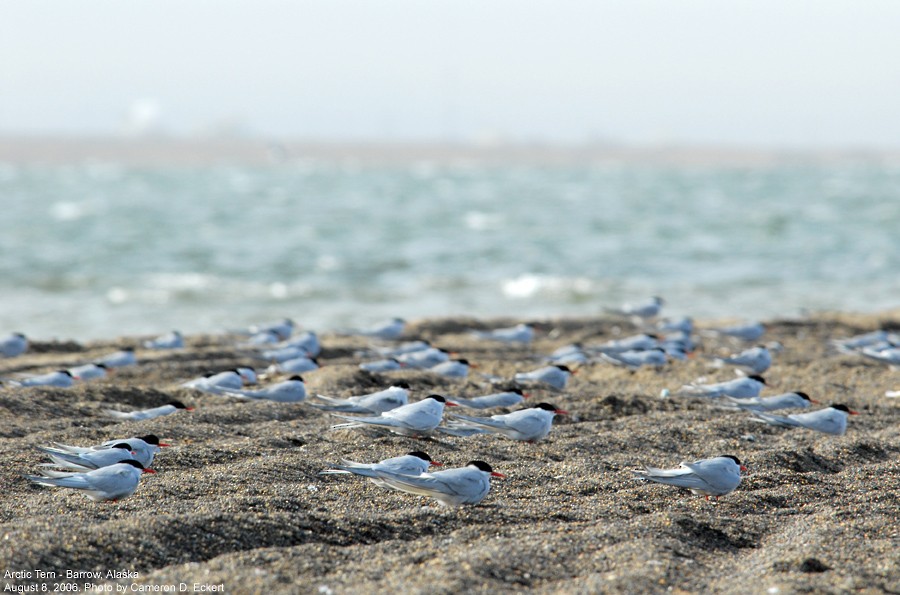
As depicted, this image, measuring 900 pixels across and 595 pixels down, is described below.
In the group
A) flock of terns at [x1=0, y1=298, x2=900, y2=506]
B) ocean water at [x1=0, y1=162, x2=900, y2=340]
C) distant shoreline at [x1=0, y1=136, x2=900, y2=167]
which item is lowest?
distant shoreline at [x1=0, y1=136, x2=900, y2=167]

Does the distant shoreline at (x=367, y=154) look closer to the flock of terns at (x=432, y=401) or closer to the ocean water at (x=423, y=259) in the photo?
the ocean water at (x=423, y=259)

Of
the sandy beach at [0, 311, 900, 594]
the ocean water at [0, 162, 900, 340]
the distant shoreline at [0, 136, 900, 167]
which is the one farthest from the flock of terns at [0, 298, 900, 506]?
the distant shoreline at [0, 136, 900, 167]

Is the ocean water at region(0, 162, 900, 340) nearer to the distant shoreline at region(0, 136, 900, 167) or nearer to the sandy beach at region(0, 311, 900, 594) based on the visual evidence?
the sandy beach at region(0, 311, 900, 594)

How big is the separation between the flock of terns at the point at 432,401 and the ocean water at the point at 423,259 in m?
4.02

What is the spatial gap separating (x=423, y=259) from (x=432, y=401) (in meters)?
15.9

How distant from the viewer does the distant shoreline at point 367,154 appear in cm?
Result: 11056

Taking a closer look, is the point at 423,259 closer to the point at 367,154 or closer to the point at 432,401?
the point at 432,401

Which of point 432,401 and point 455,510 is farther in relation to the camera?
point 432,401

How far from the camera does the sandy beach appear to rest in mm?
4078

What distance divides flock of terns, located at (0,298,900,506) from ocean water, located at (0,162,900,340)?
402cm

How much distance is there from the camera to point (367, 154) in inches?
4958

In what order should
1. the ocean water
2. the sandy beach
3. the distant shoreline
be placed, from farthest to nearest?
1. the distant shoreline
2. the ocean water
3. the sandy beach

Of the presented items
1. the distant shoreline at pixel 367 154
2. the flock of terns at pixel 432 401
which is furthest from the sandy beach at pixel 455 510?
the distant shoreline at pixel 367 154

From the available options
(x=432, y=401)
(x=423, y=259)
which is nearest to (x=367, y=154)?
(x=423, y=259)
